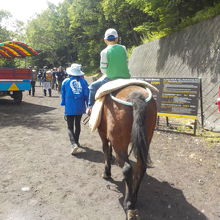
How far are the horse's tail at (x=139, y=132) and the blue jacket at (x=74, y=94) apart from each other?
2.60 meters

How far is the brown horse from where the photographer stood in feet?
8.89

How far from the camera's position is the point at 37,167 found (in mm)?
4504

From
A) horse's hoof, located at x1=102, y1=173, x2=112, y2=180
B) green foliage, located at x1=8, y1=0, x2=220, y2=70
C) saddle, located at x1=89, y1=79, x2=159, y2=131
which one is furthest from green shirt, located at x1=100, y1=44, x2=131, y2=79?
green foliage, located at x1=8, y1=0, x2=220, y2=70

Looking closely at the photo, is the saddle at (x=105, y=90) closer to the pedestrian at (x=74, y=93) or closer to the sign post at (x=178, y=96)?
the pedestrian at (x=74, y=93)

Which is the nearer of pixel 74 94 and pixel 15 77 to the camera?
pixel 74 94

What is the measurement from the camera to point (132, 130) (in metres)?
2.75

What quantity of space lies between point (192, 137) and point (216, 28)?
3.66m

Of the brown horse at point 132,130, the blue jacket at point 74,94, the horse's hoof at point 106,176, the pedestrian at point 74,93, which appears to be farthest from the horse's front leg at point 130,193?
the blue jacket at point 74,94

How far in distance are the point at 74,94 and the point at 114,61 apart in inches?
67.8

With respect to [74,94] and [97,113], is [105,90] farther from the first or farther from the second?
[74,94]

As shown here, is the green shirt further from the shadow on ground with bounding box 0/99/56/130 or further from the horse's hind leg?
the shadow on ground with bounding box 0/99/56/130

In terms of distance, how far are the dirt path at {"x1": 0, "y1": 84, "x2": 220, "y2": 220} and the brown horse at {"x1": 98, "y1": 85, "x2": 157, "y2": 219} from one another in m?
→ 0.42

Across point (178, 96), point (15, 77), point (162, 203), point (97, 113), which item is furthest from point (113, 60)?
point (15, 77)

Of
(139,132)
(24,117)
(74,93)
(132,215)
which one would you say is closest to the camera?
(139,132)
